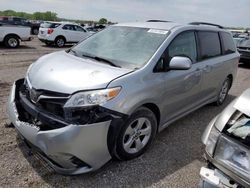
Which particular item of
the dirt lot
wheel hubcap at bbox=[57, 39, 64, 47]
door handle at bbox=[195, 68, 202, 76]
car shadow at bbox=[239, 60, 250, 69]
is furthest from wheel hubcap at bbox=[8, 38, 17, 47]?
door handle at bbox=[195, 68, 202, 76]

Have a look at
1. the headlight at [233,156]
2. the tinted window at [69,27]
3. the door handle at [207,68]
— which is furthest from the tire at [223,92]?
the tinted window at [69,27]

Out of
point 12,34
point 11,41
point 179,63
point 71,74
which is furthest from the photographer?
point 11,41

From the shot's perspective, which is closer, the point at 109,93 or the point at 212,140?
the point at 212,140

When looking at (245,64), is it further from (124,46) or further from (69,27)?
(124,46)

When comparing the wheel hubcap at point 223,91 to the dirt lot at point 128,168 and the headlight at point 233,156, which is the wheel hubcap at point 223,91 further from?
the headlight at point 233,156

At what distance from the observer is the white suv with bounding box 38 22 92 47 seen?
55.9ft

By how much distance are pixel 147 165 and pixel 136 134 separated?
42cm

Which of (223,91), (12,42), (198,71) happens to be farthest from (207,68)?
(12,42)

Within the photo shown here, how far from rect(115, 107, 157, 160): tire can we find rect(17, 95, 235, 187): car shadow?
0.14m

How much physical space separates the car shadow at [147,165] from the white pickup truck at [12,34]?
11.9 metres

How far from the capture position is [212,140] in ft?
7.72

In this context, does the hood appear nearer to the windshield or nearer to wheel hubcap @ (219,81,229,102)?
the windshield

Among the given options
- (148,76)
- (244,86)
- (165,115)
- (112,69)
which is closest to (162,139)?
(165,115)

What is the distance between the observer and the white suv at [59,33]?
55.9 feet
